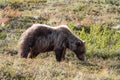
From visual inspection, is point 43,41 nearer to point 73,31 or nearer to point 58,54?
point 58,54

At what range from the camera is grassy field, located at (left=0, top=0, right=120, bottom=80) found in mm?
7984

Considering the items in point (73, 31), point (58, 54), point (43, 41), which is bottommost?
point (73, 31)

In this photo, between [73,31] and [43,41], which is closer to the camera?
[43,41]

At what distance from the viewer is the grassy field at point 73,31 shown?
7984 millimetres

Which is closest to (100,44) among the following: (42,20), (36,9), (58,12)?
(42,20)

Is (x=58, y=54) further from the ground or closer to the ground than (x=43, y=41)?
closer to the ground

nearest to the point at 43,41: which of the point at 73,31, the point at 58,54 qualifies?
the point at 58,54

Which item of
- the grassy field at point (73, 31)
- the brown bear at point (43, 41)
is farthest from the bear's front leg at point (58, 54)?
the grassy field at point (73, 31)

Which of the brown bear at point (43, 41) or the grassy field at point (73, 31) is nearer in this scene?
the grassy field at point (73, 31)

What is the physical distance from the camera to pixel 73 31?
51.5 feet

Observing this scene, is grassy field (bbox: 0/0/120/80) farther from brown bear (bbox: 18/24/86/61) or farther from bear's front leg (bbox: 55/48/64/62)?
brown bear (bbox: 18/24/86/61)

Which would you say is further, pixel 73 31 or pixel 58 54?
pixel 73 31

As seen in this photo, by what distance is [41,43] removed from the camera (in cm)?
1167

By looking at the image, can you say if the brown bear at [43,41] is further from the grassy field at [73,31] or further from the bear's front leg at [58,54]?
the grassy field at [73,31]
